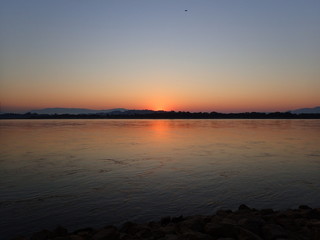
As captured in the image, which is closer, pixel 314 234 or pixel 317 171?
pixel 314 234

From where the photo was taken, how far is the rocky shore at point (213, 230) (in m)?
6.61

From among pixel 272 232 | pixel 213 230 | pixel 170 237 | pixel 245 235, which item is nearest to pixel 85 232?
pixel 170 237

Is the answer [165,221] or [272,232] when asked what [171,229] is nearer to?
[165,221]

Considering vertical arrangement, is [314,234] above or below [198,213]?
above

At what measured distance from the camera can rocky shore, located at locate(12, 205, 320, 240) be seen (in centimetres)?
661

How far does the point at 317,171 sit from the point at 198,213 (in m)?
10.8

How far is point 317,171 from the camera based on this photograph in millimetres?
16406

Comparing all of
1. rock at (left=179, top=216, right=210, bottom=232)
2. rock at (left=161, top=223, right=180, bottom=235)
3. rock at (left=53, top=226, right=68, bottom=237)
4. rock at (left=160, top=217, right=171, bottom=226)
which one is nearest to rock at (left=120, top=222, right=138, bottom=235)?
rock at (left=161, top=223, right=180, bottom=235)

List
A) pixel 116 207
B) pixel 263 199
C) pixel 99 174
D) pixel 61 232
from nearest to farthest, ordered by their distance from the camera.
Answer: pixel 61 232 → pixel 116 207 → pixel 263 199 → pixel 99 174

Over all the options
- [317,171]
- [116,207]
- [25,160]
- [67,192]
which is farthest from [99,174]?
[317,171]

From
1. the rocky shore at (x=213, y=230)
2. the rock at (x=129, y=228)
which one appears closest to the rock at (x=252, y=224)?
the rocky shore at (x=213, y=230)

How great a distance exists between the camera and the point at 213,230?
693 cm

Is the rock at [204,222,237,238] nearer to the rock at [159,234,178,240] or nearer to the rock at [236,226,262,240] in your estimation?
the rock at [236,226,262,240]

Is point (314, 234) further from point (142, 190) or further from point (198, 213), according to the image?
point (142, 190)
